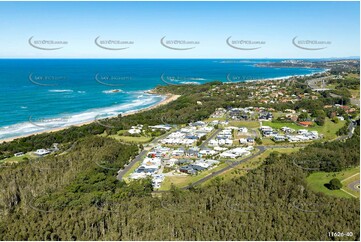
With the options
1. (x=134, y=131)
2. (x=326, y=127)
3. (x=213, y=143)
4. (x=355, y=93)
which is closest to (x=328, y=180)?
(x=213, y=143)

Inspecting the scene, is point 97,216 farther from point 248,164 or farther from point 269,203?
point 248,164

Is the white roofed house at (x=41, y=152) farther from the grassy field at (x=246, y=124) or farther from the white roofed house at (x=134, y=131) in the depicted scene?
the grassy field at (x=246, y=124)

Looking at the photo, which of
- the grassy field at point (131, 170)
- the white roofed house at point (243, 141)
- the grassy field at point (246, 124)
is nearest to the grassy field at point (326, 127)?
the grassy field at point (246, 124)

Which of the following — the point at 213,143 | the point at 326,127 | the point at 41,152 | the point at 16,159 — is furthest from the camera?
the point at 326,127

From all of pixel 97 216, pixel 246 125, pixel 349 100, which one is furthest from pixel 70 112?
pixel 349 100

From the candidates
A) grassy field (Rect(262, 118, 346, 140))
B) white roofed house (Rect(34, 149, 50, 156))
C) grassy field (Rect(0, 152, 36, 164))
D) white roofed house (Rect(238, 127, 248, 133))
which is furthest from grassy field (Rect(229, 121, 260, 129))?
grassy field (Rect(0, 152, 36, 164))

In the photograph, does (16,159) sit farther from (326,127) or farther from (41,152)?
(326,127)
